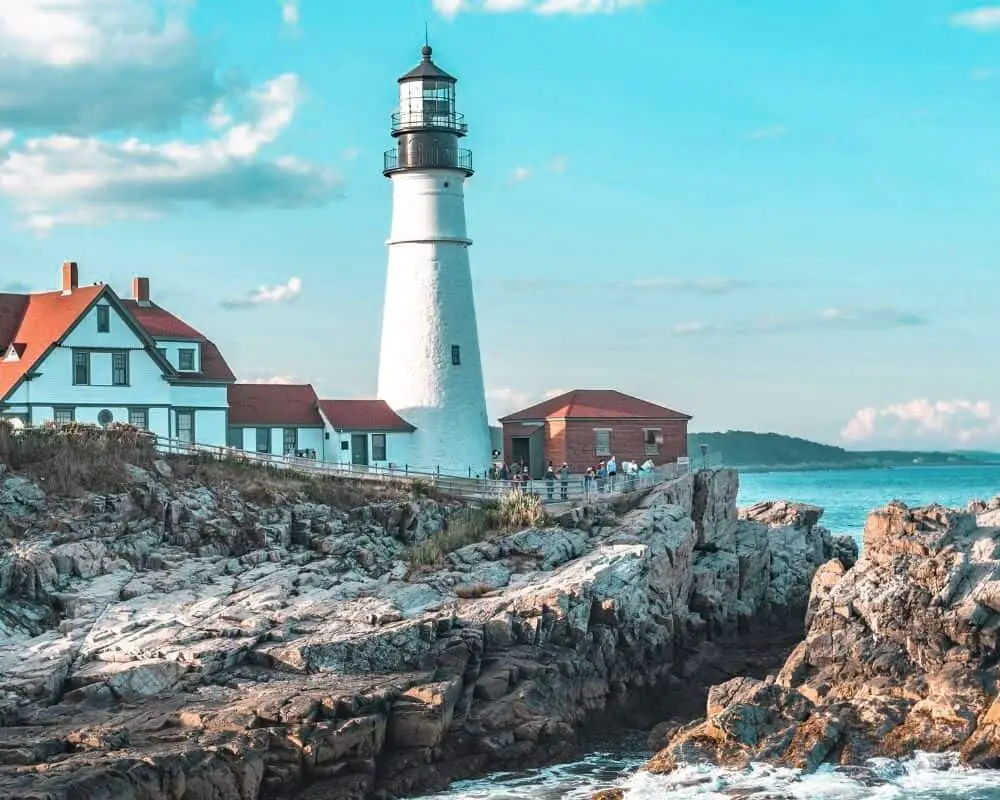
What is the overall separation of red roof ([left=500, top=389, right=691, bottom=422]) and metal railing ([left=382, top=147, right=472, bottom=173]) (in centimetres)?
685

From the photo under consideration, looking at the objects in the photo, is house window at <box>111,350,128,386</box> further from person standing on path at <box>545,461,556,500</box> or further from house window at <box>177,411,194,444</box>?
person standing on path at <box>545,461,556,500</box>

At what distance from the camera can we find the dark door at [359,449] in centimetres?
3988

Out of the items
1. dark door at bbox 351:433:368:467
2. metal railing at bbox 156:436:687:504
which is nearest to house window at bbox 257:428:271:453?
dark door at bbox 351:433:368:467

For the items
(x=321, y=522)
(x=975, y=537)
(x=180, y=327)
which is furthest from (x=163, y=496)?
(x=975, y=537)

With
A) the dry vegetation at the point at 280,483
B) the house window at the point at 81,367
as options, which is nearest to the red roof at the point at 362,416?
the dry vegetation at the point at 280,483

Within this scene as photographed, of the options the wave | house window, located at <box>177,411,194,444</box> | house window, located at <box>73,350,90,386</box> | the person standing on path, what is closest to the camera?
the wave

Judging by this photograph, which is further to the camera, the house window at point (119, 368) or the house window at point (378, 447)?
the house window at point (378, 447)

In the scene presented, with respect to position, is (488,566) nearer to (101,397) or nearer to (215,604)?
(215,604)

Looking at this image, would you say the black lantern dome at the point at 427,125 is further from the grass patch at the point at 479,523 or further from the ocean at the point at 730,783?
the ocean at the point at 730,783

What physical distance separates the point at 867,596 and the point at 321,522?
11859 mm

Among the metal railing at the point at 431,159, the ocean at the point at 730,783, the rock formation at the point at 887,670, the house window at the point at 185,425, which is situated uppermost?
the metal railing at the point at 431,159

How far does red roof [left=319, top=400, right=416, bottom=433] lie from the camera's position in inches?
1567

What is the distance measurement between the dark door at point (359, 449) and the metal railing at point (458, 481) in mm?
3417

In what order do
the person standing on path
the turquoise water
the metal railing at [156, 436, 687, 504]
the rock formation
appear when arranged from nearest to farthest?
the rock formation → the metal railing at [156, 436, 687, 504] → the person standing on path → the turquoise water
